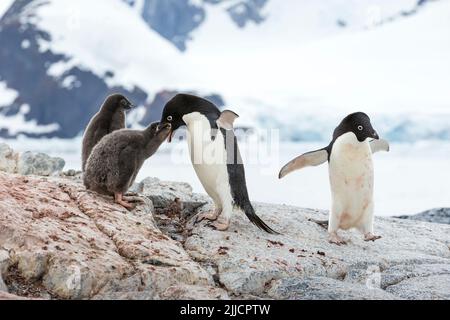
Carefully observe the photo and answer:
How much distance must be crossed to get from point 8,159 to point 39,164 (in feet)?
0.93

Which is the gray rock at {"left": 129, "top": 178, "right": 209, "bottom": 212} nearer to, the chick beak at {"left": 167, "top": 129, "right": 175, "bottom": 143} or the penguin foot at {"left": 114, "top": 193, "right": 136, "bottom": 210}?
the penguin foot at {"left": 114, "top": 193, "right": 136, "bottom": 210}

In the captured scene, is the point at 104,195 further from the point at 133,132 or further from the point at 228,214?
the point at 228,214

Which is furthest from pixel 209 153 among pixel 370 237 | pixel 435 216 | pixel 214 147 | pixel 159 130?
pixel 435 216

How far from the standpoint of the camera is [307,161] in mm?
3695

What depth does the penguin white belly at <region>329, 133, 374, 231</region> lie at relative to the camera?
141 inches

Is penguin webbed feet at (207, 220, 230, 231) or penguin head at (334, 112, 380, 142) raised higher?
penguin head at (334, 112, 380, 142)

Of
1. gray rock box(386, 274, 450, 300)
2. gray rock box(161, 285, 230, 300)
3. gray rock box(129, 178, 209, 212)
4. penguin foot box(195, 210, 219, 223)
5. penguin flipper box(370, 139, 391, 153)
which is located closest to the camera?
gray rock box(161, 285, 230, 300)

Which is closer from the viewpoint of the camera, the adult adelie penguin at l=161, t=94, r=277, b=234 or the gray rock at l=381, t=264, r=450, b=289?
the gray rock at l=381, t=264, r=450, b=289

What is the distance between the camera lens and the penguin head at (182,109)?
10.9 ft

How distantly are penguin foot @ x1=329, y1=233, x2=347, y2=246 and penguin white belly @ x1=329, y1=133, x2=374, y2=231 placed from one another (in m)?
0.07

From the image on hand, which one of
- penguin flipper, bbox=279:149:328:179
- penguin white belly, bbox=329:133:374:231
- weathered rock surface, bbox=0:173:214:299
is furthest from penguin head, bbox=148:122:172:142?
penguin white belly, bbox=329:133:374:231

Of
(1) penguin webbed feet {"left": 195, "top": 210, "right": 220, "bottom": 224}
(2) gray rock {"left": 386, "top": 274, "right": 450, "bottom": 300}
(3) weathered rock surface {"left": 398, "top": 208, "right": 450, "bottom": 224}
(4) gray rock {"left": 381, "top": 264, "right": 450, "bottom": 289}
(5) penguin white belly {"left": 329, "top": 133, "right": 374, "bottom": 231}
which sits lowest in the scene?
(2) gray rock {"left": 386, "top": 274, "right": 450, "bottom": 300}

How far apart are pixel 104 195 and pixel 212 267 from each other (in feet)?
2.86
